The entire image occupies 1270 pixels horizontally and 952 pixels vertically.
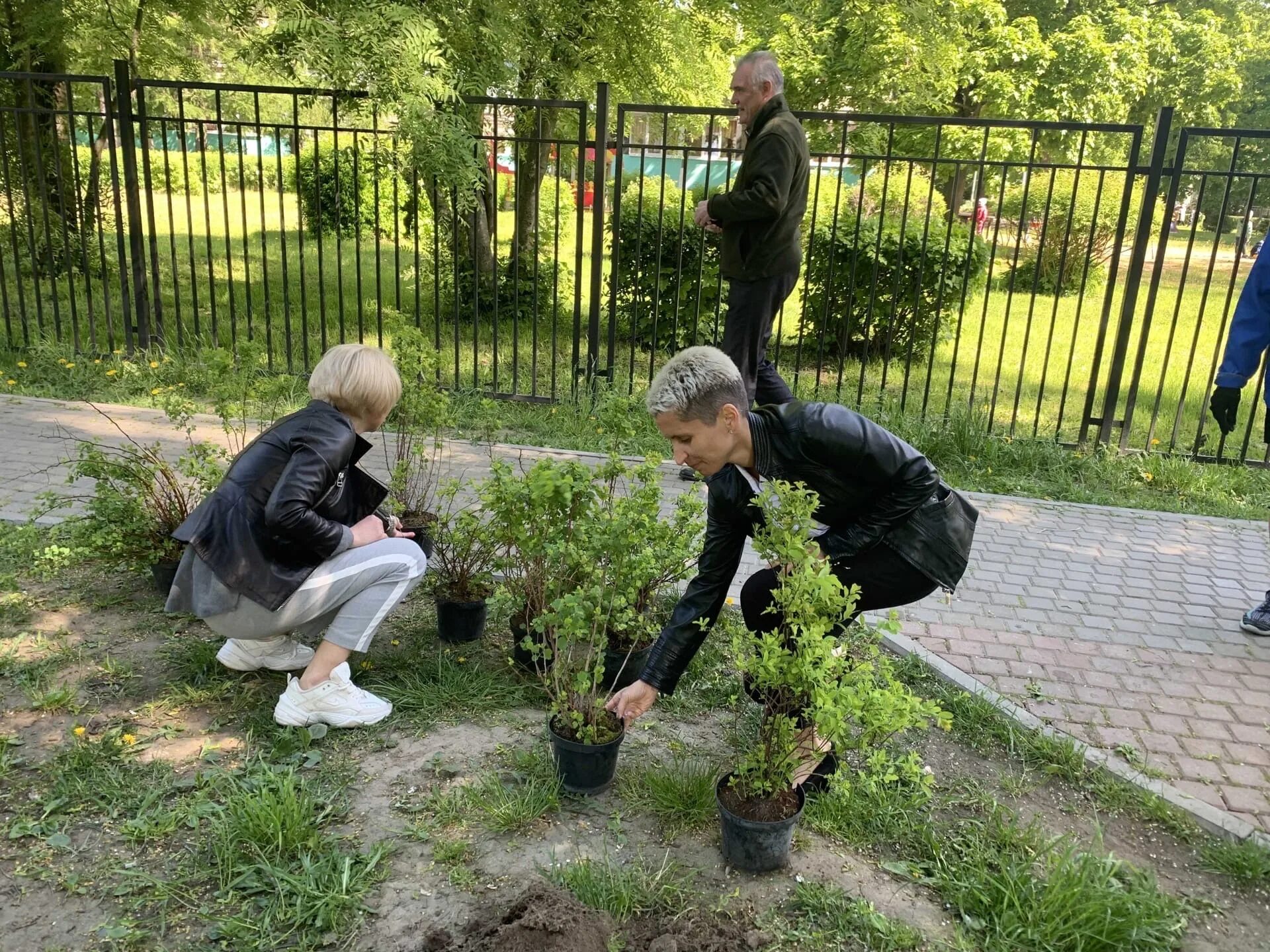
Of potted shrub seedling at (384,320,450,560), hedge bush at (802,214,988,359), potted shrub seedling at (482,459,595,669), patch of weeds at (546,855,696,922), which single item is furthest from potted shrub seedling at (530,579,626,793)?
hedge bush at (802,214,988,359)

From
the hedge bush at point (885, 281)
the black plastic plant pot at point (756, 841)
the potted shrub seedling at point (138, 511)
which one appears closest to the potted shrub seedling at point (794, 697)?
the black plastic plant pot at point (756, 841)

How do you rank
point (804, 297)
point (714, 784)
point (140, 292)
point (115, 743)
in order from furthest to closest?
point (804, 297) < point (140, 292) < point (115, 743) < point (714, 784)

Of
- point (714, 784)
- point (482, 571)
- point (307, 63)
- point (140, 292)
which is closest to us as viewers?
point (714, 784)

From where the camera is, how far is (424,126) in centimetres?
670

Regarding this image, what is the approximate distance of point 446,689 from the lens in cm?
346

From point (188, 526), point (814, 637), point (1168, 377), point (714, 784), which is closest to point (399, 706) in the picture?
point (188, 526)

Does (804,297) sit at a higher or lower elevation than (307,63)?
lower

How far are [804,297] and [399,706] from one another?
20.0 ft

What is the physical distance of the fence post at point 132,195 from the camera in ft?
24.2

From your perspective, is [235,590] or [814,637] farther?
[235,590]

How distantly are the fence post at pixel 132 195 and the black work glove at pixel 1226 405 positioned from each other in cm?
733

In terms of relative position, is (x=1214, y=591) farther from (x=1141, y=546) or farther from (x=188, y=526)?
(x=188, y=526)

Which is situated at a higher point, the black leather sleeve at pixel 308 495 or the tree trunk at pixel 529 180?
the tree trunk at pixel 529 180

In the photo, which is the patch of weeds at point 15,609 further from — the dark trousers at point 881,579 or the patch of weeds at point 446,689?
the dark trousers at point 881,579
